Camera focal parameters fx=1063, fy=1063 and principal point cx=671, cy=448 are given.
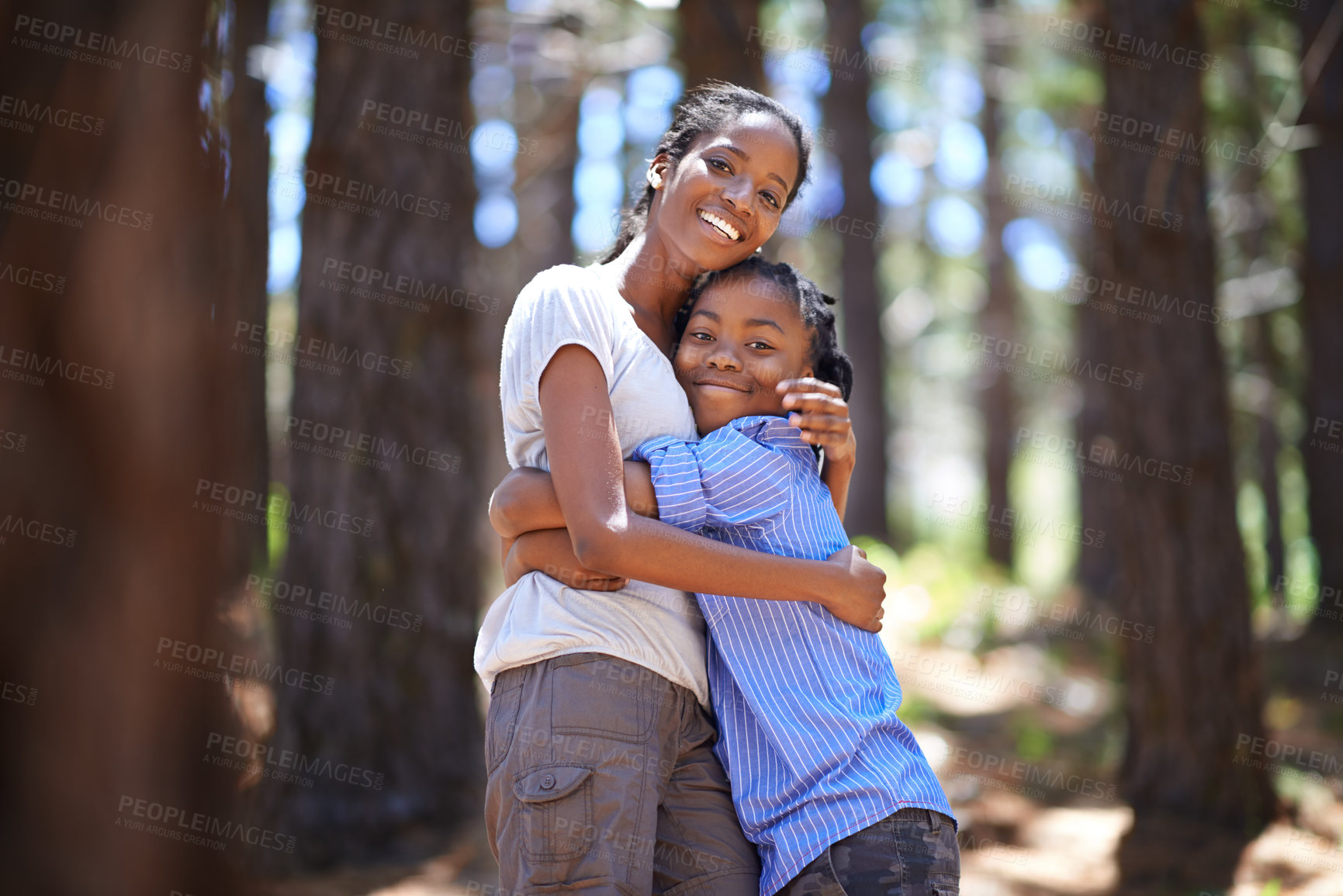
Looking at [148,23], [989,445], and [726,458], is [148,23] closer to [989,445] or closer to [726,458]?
[726,458]

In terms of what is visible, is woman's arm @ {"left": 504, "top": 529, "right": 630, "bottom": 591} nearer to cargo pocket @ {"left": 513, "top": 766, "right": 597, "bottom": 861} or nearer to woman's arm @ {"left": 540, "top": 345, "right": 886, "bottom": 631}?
woman's arm @ {"left": 540, "top": 345, "right": 886, "bottom": 631}

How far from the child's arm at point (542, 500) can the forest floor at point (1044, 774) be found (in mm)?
2781

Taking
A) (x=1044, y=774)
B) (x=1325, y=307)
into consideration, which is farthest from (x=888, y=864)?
(x=1325, y=307)

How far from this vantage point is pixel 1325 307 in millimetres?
9367

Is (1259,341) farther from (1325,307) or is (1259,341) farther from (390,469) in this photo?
(390,469)

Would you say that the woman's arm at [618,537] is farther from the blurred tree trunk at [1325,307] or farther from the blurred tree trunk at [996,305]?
the blurred tree trunk at [996,305]

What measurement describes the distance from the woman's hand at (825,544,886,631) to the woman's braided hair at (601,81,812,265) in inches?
35.5

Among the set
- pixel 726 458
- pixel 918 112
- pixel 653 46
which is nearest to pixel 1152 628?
pixel 726 458

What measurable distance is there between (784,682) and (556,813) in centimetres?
50

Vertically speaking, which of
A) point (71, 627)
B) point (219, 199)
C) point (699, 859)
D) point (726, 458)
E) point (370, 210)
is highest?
point (370, 210)

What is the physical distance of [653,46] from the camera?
11492 mm

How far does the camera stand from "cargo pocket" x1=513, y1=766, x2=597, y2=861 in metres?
1.89

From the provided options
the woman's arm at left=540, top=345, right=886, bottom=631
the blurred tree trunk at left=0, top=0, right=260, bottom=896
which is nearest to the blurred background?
the blurred tree trunk at left=0, top=0, right=260, bottom=896

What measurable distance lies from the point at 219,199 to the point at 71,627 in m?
0.76
